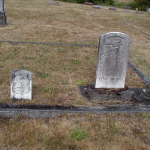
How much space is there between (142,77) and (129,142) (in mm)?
2971

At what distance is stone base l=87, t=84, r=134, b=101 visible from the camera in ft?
14.6

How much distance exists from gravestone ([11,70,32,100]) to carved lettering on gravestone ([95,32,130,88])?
1407 mm

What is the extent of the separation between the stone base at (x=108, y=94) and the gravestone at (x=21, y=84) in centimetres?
128

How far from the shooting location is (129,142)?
11.2 feet

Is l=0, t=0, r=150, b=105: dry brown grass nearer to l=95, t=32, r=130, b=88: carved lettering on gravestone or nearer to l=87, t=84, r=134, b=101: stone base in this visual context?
l=87, t=84, r=134, b=101: stone base

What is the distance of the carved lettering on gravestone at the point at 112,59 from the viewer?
423cm

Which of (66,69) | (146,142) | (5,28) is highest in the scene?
(5,28)

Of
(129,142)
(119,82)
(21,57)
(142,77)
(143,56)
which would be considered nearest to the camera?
(129,142)

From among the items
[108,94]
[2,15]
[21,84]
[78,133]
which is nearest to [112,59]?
[108,94]

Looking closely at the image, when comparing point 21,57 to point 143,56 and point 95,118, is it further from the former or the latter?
point 143,56

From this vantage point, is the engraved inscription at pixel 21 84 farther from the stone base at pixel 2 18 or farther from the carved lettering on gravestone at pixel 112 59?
the stone base at pixel 2 18

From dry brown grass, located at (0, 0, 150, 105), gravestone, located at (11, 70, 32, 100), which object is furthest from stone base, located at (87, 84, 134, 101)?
gravestone, located at (11, 70, 32, 100)

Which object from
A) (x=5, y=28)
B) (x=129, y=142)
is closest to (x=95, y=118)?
(x=129, y=142)

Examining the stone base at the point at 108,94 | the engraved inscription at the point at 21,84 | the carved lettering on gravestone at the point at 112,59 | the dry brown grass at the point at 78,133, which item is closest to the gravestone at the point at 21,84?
the engraved inscription at the point at 21,84
